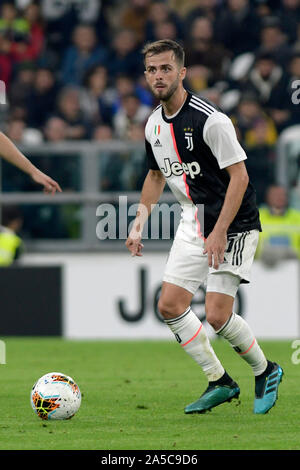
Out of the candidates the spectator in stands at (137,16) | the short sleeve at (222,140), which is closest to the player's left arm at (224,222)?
the short sleeve at (222,140)

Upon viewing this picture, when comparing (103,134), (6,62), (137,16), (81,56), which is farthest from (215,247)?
(137,16)

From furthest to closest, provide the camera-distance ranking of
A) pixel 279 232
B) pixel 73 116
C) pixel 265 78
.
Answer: pixel 73 116, pixel 265 78, pixel 279 232

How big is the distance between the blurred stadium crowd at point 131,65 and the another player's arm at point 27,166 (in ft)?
17.9

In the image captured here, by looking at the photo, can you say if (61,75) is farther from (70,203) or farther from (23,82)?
(70,203)

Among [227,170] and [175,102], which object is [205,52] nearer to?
[175,102]

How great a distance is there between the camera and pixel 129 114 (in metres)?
13.5

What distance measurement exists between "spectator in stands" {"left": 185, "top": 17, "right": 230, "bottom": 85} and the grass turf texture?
4.11 metres

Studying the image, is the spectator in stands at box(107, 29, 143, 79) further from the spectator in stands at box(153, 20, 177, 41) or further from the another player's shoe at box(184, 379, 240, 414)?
the another player's shoe at box(184, 379, 240, 414)

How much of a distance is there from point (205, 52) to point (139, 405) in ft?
25.7

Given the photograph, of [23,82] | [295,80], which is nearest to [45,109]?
[23,82]

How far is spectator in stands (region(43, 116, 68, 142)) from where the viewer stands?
13375 mm

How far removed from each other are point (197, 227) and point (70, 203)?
6.01 metres

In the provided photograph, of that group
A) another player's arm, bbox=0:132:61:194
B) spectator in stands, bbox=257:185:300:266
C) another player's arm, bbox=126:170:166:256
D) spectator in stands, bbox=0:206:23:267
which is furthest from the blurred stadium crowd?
another player's arm, bbox=0:132:61:194

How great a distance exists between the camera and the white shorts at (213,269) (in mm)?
6730
